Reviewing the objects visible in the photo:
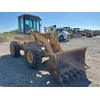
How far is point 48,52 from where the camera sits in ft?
14.7

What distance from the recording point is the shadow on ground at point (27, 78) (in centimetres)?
382

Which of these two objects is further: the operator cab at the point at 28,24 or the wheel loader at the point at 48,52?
the operator cab at the point at 28,24

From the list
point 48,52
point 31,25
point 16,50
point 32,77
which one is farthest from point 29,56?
point 16,50

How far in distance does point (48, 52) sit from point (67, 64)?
1.98ft

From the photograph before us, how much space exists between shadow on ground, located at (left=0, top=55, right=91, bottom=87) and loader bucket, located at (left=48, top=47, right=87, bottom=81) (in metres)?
0.16

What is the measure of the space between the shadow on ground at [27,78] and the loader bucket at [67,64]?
0.16 meters

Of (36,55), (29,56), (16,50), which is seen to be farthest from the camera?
(16,50)

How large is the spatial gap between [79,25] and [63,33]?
6.98 meters

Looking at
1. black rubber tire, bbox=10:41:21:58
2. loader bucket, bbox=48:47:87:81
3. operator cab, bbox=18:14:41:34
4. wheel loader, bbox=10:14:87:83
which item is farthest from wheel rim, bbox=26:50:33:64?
black rubber tire, bbox=10:41:21:58

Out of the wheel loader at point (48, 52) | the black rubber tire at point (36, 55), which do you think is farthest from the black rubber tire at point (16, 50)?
the black rubber tire at point (36, 55)

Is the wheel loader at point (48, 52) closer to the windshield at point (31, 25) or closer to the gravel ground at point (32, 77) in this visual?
the windshield at point (31, 25)

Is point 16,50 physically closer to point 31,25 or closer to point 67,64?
point 31,25
